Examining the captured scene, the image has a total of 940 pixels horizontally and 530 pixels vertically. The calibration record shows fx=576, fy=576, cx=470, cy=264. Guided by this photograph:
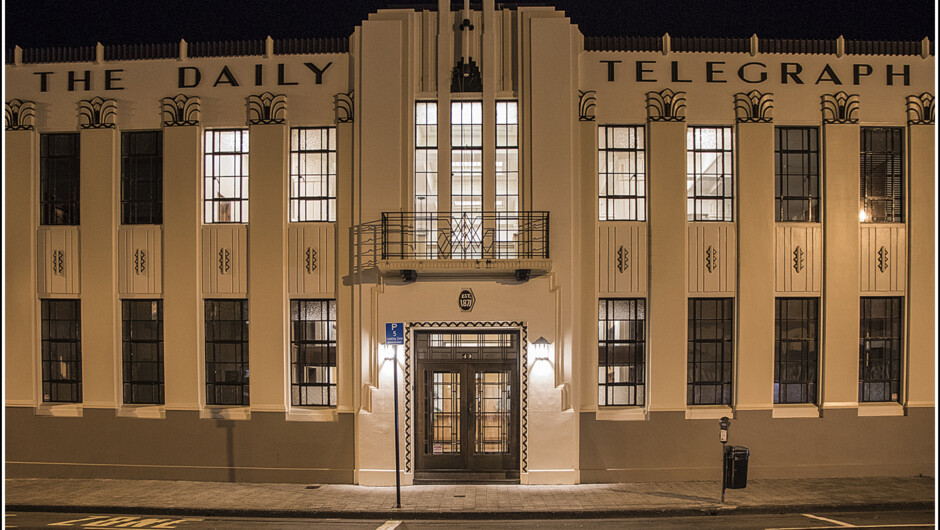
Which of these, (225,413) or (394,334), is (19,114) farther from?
(394,334)

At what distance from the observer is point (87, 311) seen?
1237cm

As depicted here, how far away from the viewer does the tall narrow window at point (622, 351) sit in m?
12.1

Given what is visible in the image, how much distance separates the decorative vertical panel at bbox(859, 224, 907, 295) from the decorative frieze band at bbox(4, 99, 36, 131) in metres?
18.0

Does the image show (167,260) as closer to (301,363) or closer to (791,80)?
(301,363)

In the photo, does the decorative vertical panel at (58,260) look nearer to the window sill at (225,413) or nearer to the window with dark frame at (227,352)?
the window with dark frame at (227,352)

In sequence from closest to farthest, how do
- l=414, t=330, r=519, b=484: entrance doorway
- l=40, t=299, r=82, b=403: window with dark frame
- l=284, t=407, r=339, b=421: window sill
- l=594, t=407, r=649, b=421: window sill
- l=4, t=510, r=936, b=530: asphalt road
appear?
l=4, t=510, r=936, b=530: asphalt road → l=414, t=330, r=519, b=484: entrance doorway → l=594, t=407, r=649, b=421: window sill → l=284, t=407, r=339, b=421: window sill → l=40, t=299, r=82, b=403: window with dark frame

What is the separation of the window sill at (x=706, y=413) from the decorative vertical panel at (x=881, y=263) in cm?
390

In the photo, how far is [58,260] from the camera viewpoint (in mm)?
12492

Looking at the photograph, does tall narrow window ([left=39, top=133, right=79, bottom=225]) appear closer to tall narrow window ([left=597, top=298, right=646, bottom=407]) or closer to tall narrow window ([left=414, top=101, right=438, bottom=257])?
tall narrow window ([left=414, top=101, right=438, bottom=257])

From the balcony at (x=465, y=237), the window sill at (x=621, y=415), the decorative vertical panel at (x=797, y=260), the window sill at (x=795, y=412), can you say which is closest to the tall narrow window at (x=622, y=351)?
the window sill at (x=621, y=415)

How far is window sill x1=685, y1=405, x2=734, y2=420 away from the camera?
11906 millimetres

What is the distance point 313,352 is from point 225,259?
272 cm

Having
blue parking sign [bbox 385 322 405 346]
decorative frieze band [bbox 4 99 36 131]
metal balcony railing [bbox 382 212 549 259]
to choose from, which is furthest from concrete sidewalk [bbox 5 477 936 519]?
decorative frieze band [bbox 4 99 36 131]

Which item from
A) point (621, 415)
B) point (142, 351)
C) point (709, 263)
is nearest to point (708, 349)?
point (709, 263)
